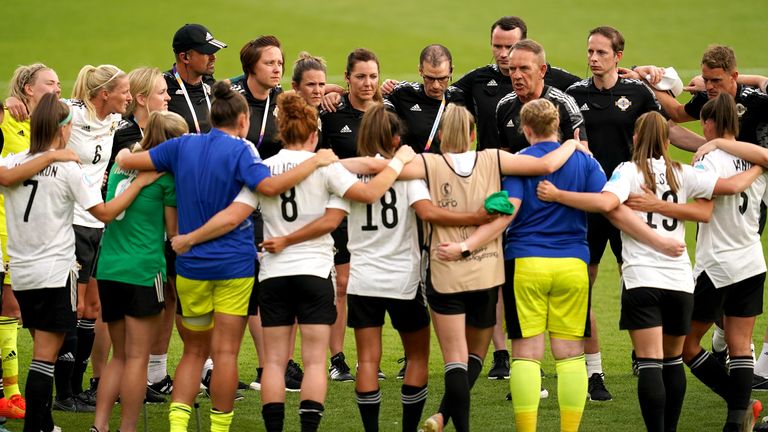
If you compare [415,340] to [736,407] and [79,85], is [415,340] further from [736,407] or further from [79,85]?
[79,85]

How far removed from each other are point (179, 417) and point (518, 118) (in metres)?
3.09

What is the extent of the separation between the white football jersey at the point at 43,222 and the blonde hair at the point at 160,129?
1.45ft

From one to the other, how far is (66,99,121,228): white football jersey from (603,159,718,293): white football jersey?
3651mm

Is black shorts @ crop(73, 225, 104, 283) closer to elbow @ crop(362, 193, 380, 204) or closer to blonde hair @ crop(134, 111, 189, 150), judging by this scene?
blonde hair @ crop(134, 111, 189, 150)

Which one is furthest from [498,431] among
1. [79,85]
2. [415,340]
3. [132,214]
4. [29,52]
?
[29,52]

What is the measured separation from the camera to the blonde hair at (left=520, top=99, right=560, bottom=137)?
6750mm

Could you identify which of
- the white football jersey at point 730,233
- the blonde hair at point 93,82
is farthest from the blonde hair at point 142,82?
the white football jersey at point 730,233

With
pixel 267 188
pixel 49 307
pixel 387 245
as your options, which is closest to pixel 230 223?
pixel 267 188

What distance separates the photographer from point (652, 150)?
6754 millimetres

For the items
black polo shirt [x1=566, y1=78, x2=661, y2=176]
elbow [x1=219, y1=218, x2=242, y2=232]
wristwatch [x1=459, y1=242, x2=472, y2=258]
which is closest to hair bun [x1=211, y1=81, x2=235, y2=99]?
elbow [x1=219, y1=218, x2=242, y2=232]

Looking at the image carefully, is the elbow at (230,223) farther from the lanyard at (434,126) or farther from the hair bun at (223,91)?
the lanyard at (434,126)

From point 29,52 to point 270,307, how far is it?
1101 inches

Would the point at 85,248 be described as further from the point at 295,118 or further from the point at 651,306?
the point at 651,306

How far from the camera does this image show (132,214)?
6.80m
